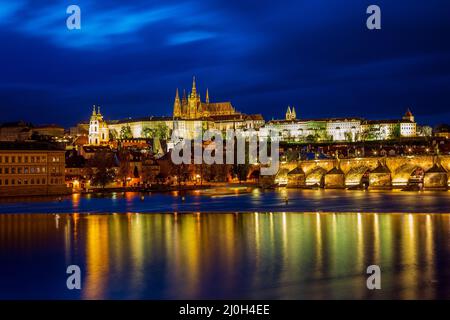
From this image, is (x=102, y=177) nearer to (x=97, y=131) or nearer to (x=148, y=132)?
(x=97, y=131)

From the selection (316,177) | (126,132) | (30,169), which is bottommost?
(316,177)

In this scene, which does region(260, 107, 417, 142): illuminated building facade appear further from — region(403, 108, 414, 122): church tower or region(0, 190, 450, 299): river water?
region(0, 190, 450, 299): river water

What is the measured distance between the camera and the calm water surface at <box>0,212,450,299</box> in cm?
1420

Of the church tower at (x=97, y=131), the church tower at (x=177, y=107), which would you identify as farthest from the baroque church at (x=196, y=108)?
the church tower at (x=97, y=131)

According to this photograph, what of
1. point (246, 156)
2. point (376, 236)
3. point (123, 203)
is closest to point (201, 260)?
point (376, 236)

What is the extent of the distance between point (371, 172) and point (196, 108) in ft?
256

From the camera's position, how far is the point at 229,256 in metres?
18.1

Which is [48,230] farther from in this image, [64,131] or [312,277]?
[64,131]

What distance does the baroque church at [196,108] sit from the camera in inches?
4803

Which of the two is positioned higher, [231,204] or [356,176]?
[356,176]

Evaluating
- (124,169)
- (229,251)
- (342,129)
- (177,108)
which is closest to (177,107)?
(177,108)

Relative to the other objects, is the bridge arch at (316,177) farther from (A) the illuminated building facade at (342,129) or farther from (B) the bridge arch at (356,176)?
(A) the illuminated building facade at (342,129)

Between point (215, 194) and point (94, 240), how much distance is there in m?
23.0

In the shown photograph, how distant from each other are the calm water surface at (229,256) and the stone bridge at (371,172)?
56.1 ft
